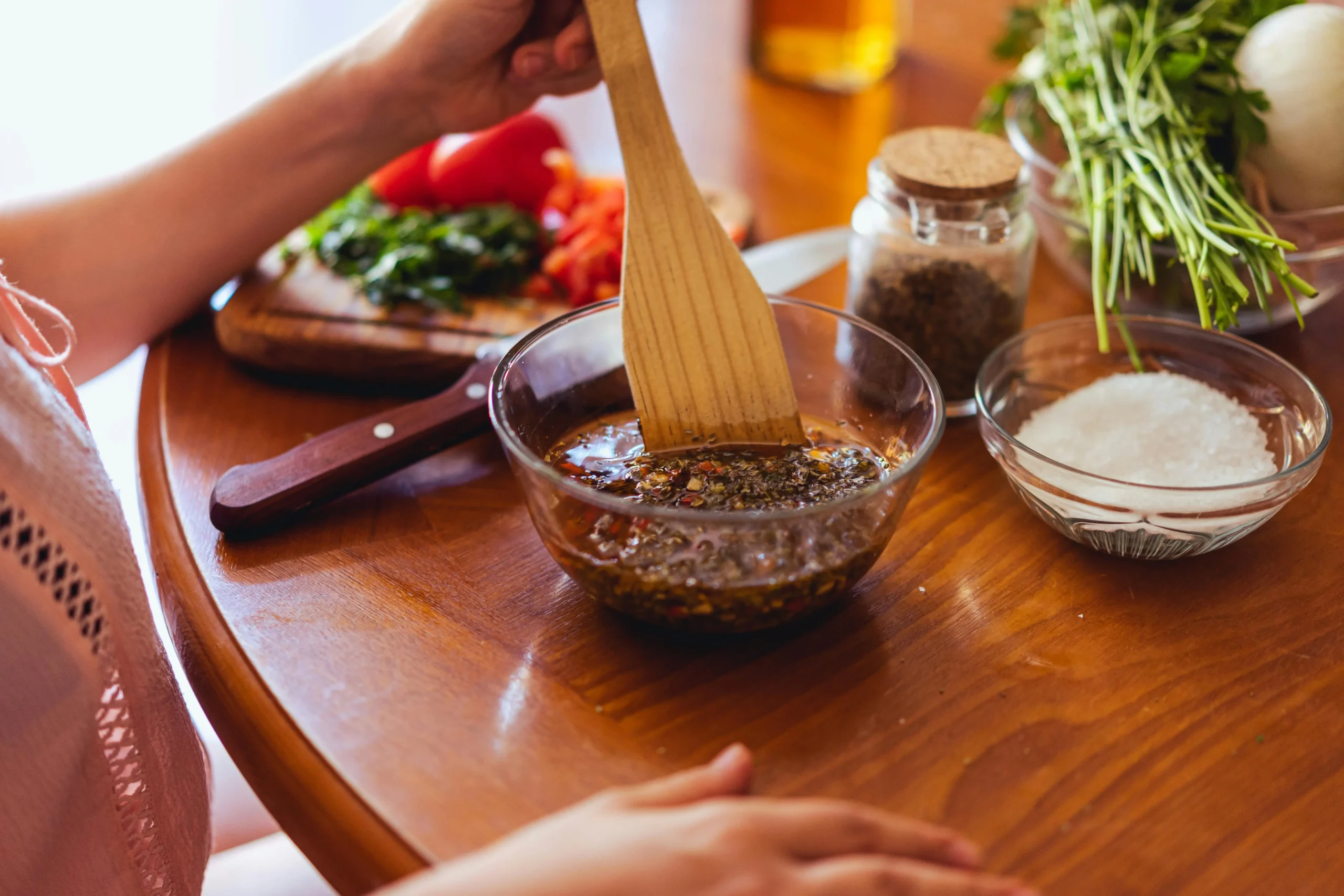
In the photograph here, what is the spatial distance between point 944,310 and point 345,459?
0.50 m

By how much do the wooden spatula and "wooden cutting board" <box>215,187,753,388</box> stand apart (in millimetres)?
263

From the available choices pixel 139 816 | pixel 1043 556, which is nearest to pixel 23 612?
pixel 139 816

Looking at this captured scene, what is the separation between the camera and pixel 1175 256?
0.96m

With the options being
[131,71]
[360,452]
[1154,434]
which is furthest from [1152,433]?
[131,71]

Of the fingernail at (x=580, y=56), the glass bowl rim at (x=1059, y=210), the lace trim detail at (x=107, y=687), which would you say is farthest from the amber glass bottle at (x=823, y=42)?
the lace trim detail at (x=107, y=687)

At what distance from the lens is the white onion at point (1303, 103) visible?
0.92m

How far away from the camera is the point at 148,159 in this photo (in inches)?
38.8

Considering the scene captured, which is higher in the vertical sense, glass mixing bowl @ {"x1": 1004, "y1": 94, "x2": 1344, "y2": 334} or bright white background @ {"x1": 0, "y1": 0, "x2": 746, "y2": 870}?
bright white background @ {"x1": 0, "y1": 0, "x2": 746, "y2": 870}

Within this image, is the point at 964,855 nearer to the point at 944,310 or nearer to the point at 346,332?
the point at 944,310

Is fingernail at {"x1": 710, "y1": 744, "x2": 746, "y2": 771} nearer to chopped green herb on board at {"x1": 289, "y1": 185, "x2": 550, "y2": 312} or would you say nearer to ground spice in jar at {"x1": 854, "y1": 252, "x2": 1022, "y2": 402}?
ground spice in jar at {"x1": 854, "y1": 252, "x2": 1022, "y2": 402}

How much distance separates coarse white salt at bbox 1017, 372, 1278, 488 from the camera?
789 millimetres

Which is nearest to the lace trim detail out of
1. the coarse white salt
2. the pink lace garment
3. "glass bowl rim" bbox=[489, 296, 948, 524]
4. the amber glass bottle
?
the pink lace garment

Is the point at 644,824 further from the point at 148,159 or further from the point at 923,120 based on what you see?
the point at 923,120

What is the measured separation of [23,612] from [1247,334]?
108 centimetres
